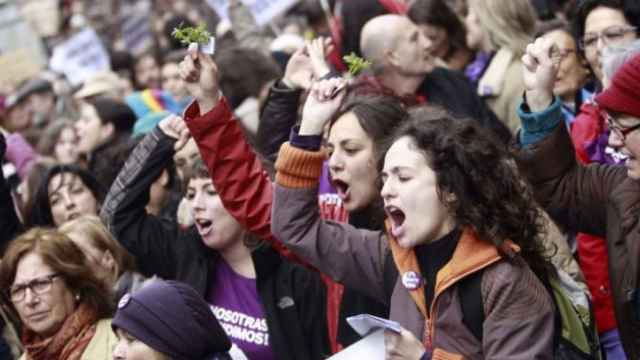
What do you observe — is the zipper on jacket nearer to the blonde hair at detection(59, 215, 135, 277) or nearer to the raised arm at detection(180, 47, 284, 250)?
the raised arm at detection(180, 47, 284, 250)

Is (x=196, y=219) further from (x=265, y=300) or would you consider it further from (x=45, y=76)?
(x=45, y=76)

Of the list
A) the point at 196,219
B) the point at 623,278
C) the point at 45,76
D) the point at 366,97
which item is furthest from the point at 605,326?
the point at 45,76

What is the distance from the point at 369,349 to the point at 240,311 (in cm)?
163

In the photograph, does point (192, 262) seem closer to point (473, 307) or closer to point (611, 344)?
point (611, 344)

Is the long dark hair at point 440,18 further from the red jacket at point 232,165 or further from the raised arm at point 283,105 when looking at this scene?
the red jacket at point 232,165

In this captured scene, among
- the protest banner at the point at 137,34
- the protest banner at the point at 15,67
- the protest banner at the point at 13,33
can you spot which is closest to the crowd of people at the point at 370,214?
the protest banner at the point at 15,67

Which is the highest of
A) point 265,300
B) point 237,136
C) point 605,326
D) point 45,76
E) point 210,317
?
point 237,136

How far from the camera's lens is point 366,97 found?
5500 mm

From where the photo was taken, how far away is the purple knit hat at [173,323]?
477 centimetres

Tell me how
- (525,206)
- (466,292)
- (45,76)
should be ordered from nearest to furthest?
(466,292) → (525,206) → (45,76)

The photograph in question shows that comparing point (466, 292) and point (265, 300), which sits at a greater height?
point (466, 292)

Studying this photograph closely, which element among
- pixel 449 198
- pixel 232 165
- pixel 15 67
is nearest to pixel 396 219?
pixel 449 198

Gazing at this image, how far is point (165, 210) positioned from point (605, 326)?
8.50 ft

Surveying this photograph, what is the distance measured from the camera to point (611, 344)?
19.0 ft
